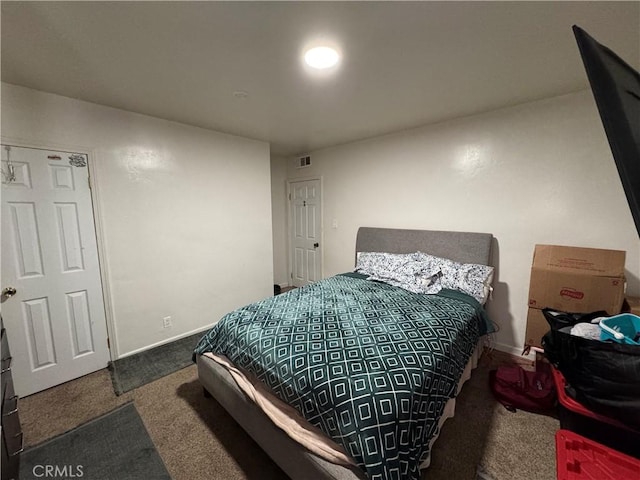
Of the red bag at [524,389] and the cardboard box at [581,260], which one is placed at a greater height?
the cardboard box at [581,260]

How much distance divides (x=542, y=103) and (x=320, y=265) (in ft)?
10.5

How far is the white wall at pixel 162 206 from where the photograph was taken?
216 centimetres

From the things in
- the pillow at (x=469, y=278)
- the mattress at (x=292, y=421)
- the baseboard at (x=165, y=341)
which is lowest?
the baseboard at (x=165, y=341)

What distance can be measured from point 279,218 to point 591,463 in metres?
4.16

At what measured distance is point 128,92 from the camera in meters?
2.05

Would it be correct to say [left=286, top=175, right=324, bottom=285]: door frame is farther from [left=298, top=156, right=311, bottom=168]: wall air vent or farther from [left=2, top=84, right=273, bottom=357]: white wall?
[left=2, top=84, right=273, bottom=357]: white wall

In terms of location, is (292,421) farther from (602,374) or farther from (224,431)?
(602,374)

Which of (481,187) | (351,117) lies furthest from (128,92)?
(481,187)

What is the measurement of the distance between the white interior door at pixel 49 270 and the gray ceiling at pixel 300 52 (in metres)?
0.66

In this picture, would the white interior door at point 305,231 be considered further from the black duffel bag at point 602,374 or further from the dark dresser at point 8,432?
the dark dresser at point 8,432

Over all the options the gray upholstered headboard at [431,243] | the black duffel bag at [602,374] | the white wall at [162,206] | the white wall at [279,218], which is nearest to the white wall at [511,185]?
the gray upholstered headboard at [431,243]

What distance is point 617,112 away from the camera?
703 millimetres

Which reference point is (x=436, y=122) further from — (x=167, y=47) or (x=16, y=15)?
(x=16, y=15)

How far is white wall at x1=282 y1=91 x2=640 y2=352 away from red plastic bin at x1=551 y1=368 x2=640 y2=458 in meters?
1.18
